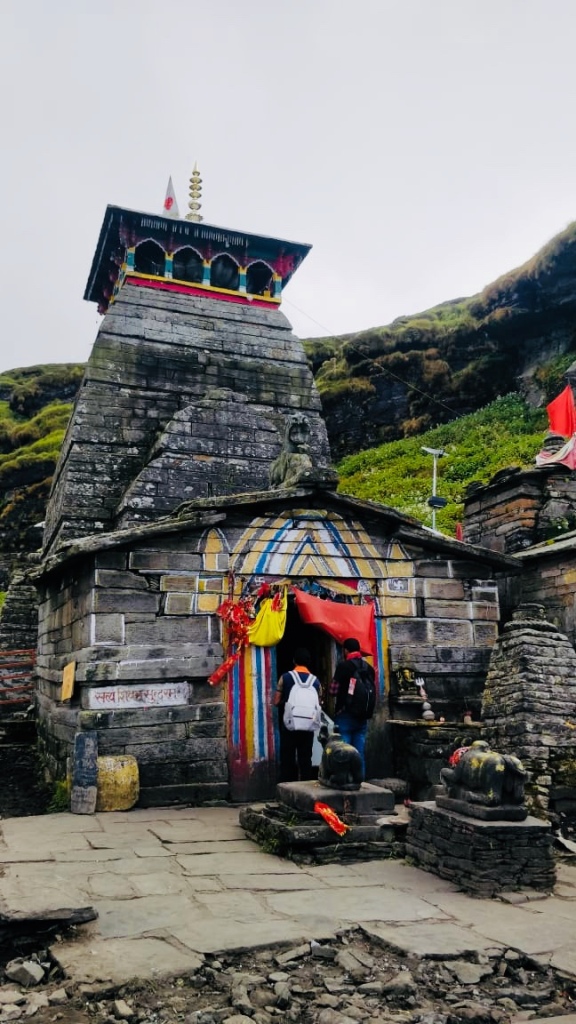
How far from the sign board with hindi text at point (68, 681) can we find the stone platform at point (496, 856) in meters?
5.38

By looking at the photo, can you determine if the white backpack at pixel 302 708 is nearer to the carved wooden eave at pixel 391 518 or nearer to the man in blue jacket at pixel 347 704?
the man in blue jacket at pixel 347 704

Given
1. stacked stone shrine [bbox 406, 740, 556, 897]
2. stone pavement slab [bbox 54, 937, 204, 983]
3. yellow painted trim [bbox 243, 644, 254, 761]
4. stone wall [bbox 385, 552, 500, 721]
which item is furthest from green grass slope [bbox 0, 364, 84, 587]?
stone pavement slab [bbox 54, 937, 204, 983]

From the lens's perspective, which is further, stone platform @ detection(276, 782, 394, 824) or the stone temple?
the stone temple

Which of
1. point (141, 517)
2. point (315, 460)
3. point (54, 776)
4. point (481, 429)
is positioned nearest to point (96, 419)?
point (141, 517)

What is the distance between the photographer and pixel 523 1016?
4.16 m

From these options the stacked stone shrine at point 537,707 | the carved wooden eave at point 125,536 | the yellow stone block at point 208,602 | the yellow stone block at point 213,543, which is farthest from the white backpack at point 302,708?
the carved wooden eave at point 125,536

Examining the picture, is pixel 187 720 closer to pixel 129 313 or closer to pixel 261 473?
pixel 261 473

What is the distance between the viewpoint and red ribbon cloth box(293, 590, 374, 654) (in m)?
10.6

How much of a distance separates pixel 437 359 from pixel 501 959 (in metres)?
36.7

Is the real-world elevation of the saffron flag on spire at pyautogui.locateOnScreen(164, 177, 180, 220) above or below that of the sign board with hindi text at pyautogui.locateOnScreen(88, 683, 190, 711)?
above

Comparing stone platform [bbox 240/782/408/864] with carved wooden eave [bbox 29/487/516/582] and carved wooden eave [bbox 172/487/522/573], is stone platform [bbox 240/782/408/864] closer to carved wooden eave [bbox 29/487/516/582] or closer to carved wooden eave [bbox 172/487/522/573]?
carved wooden eave [bbox 29/487/516/582]

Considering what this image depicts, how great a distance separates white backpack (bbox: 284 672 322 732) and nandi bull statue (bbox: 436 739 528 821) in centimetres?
260

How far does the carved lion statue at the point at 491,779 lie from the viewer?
6738 mm

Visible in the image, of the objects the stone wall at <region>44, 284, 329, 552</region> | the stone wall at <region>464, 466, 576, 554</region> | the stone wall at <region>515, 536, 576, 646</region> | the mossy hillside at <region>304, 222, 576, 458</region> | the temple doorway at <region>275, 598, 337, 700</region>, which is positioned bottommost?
the temple doorway at <region>275, 598, 337, 700</region>
